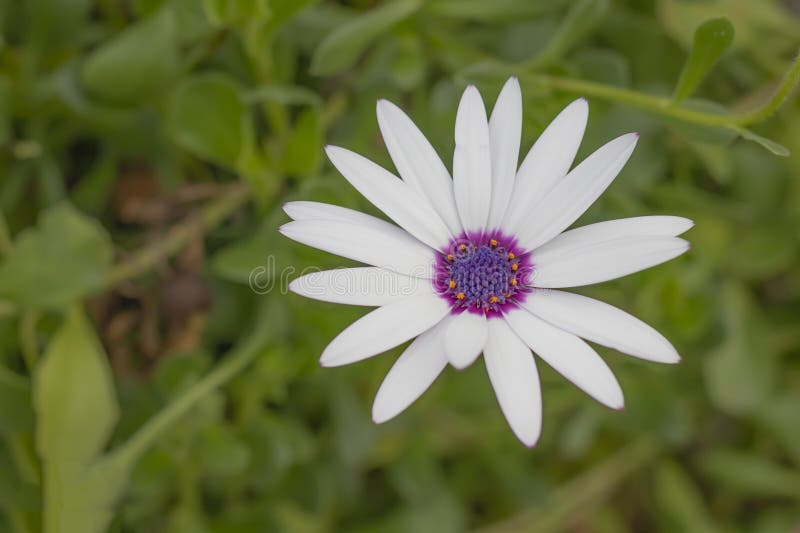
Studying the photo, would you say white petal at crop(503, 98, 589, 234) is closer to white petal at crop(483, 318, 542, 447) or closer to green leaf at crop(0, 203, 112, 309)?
white petal at crop(483, 318, 542, 447)

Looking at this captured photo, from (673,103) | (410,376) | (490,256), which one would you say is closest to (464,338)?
(410,376)

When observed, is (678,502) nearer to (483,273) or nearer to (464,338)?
(483,273)

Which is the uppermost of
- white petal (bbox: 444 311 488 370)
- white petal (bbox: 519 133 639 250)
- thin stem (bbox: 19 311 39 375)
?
white petal (bbox: 519 133 639 250)

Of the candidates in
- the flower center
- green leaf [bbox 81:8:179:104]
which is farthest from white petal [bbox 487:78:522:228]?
green leaf [bbox 81:8:179:104]

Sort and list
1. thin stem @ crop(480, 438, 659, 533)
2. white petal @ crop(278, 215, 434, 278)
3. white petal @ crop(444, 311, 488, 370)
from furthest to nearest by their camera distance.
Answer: thin stem @ crop(480, 438, 659, 533) < white petal @ crop(278, 215, 434, 278) < white petal @ crop(444, 311, 488, 370)

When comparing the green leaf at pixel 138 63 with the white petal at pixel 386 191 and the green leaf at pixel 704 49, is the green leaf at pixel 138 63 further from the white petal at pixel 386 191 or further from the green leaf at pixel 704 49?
the green leaf at pixel 704 49

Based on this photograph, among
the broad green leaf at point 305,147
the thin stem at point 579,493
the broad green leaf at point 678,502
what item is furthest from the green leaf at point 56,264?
the broad green leaf at point 678,502

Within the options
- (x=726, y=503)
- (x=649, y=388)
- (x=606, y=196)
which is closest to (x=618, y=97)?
(x=606, y=196)
